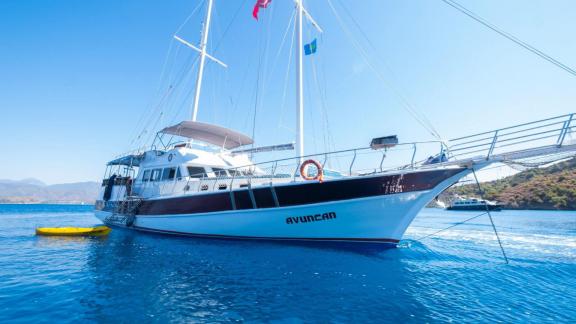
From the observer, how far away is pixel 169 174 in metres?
14.4

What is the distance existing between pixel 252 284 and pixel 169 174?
1073 centimetres

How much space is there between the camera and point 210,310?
4.50 meters

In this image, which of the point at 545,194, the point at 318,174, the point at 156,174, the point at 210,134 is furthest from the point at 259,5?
the point at 545,194

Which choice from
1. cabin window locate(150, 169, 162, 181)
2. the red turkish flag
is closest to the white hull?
cabin window locate(150, 169, 162, 181)

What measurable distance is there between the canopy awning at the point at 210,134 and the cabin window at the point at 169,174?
220 centimetres

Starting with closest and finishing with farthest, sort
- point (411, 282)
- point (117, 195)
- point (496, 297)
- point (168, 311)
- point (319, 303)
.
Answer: point (168, 311), point (319, 303), point (496, 297), point (411, 282), point (117, 195)

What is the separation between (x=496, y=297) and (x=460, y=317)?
1856mm

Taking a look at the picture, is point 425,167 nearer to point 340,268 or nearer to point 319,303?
point 340,268

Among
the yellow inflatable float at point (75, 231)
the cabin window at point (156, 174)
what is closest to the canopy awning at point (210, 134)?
the cabin window at point (156, 174)

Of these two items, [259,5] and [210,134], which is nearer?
[259,5]

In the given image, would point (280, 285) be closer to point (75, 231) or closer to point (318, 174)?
point (318, 174)

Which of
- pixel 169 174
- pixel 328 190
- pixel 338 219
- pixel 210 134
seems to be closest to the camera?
pixel 328 190

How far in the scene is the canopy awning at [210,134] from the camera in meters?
14.0

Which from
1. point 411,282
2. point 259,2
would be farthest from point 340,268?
point 259,2
